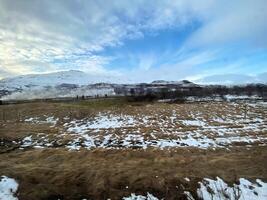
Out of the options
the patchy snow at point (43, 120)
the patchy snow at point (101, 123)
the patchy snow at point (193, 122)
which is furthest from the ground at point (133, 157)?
the patchy snow at point (43, 120)

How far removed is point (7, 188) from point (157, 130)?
47.8 feet

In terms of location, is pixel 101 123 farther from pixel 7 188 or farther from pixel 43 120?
pixel 7 188

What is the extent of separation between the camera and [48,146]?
18312 mm

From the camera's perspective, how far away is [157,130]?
75.1ft

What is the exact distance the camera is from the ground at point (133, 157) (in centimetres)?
1105

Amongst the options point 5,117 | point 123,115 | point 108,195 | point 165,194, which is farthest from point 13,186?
point 5,117

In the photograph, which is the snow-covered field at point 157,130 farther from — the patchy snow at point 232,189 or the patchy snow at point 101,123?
the patchy snow at point 232,189

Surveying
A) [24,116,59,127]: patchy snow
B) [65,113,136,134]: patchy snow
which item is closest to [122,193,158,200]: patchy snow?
A: [65,113,136,134]: patchy snow

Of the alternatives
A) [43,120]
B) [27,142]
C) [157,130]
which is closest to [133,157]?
[157,130]

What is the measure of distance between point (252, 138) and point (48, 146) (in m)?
15.9

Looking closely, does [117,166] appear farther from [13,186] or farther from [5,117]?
[5,117]

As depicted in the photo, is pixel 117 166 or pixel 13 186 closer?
pixel 13 186

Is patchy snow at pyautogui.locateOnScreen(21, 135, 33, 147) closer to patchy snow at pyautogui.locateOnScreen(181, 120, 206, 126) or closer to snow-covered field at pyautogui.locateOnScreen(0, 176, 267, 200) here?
snow-covered field at pyautogui.locateOnScreen(0, 176, 267, 200)

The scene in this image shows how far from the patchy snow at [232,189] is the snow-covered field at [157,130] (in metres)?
5.83
